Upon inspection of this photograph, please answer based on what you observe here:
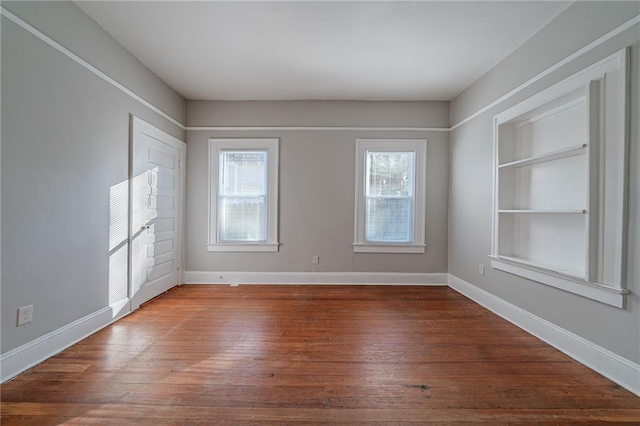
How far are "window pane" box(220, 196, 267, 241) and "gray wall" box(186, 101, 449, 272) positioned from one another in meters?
0.26

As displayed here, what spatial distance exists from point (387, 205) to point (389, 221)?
243 mm

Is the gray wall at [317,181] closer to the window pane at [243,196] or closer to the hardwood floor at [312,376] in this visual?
the window pane at [243,196]

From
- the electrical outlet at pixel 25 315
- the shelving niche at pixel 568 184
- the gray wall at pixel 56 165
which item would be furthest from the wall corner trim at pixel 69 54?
the shelving niche at pixel 568 184

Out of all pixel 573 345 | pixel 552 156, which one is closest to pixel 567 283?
pixel 573 345

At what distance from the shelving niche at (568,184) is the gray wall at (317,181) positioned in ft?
3.86

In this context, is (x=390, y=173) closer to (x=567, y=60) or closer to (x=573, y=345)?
(x=567, y=60)

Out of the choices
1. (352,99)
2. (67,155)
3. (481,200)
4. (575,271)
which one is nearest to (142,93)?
(67,155)

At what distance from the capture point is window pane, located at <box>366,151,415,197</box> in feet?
13.7

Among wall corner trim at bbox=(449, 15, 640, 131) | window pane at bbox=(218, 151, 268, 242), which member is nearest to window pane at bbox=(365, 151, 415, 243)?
wall corner trim at bbox=(449, 15, 640, 131)

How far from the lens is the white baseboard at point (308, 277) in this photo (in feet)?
13.7

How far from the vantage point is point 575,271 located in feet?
7.21

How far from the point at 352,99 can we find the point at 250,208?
87.4 inches

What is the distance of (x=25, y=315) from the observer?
188cm

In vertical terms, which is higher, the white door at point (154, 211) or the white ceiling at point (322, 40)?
the white ceiling at point (322, 40)
